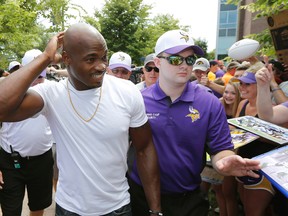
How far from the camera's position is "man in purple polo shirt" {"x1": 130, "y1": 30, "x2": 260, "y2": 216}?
214cm

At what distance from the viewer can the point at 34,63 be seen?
1687mm

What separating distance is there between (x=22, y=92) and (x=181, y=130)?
114 cm

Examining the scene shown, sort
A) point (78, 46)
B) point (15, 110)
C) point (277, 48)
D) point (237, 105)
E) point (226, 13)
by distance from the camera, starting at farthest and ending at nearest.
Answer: point (226, 13) → point (237, 105) → point (277, 48) → point (78, 46) → point (15, 110)

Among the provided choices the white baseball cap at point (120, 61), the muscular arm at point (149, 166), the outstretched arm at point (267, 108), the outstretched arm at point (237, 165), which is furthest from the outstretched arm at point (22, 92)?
the white baseball cap at point (120, 61)

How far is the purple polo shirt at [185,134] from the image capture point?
2.14 m

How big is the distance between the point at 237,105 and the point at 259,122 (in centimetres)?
148

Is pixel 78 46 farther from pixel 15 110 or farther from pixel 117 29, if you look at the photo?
pixel 117 29

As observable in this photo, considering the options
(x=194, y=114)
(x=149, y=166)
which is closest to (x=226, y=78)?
(x=194, y=114)

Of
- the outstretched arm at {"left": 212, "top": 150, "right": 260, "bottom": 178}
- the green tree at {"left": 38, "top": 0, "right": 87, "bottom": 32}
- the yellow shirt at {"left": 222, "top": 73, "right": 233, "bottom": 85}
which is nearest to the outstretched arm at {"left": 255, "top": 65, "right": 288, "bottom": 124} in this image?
the outstretched arm at {"left": 212, "top": 150, "right": 260, "bottom": 178}

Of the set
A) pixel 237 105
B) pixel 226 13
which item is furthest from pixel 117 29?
pixel 226 13

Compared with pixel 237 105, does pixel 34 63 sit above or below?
above

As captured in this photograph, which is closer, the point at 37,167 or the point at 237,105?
the point at 37,167

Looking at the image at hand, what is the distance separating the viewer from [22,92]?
1.61 metres

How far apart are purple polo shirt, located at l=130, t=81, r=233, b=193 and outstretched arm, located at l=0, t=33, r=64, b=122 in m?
0.87
